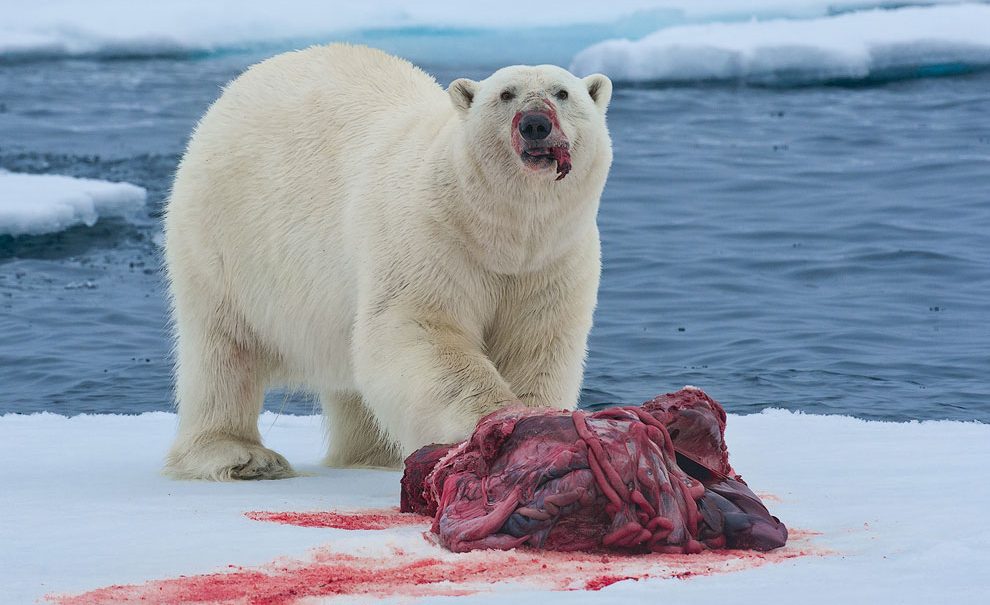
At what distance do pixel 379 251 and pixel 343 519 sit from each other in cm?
115

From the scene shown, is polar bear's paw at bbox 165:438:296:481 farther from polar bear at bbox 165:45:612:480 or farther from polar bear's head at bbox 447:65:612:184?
polar bear's head at bbox 447:65:612:184

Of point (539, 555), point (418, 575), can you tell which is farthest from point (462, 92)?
point (418, 575)

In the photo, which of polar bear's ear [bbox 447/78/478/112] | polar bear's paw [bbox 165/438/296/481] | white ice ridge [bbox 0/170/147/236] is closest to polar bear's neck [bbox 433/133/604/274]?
polar bear's ear [bbox 447/78/478/112]

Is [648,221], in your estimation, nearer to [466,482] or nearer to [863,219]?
[863,219]

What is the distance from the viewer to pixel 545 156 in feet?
14.8

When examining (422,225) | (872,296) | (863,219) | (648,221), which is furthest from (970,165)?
(422,225)

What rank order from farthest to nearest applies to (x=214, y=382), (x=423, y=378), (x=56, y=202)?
(x=56, y=202) < (x=214, y=382) < (x=423, y=378)

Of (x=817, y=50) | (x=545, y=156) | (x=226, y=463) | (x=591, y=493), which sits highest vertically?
(x=817, y=50)

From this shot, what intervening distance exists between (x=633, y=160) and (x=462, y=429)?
1128 centimetres

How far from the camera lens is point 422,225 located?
4836mm

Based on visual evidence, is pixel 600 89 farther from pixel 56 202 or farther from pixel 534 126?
pixel 56 202

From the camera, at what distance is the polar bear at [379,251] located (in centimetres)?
462

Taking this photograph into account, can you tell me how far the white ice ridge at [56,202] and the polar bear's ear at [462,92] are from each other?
7.84m

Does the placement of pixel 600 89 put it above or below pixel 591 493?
above
